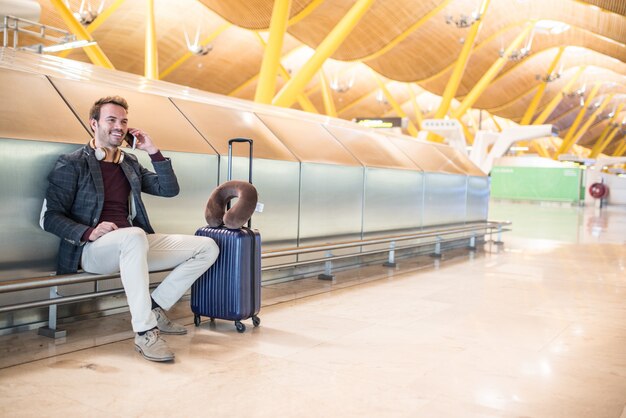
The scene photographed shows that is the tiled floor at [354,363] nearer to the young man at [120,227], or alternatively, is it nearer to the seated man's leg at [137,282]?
the seated man's leg at [137,282]

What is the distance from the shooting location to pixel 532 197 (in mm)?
38406

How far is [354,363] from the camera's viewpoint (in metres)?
3.81

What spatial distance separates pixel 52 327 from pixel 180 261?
986 millimetres

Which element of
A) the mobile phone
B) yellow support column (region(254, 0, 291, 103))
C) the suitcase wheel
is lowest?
the suitcase wheel

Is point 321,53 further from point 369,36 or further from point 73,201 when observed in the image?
point 73,201

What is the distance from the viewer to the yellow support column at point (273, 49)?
1611cm

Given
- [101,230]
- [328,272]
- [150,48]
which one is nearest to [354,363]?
[101,230]

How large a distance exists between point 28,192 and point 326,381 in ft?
8.21

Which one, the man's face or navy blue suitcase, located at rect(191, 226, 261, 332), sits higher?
the man's face

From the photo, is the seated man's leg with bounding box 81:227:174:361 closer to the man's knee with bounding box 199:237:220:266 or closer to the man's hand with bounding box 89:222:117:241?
the man's hand with bounding box 89:222:117:241

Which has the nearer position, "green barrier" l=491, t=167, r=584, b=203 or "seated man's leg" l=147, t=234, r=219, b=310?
"seated man's leg" l=147, t=234, r=219, b=310

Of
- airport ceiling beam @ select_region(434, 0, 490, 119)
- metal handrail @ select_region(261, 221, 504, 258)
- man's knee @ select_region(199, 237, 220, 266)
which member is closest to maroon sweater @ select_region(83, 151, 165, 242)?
man's knee @ select_region(199, 237, 220, 266)

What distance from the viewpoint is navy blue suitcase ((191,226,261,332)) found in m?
4.35

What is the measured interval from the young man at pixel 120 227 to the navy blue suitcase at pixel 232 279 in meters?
0.12
